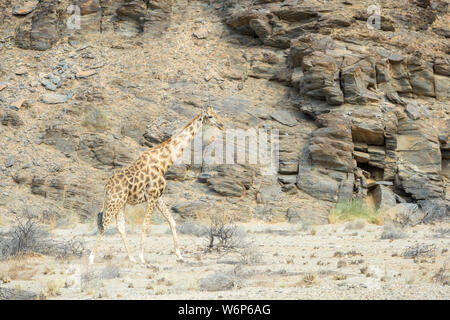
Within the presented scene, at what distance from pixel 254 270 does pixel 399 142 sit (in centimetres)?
1532

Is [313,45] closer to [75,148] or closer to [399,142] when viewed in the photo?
[399,142]

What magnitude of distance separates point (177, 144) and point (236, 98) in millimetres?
13125

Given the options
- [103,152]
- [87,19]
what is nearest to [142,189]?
[103,152]

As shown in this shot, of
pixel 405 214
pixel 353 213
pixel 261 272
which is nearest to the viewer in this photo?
pixel 261 272

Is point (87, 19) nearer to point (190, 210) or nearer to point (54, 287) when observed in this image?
point (190, 210)

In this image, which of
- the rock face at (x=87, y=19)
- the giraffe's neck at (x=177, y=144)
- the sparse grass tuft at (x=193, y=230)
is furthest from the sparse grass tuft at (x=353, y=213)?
A: the rock face at (x=87, y=19)

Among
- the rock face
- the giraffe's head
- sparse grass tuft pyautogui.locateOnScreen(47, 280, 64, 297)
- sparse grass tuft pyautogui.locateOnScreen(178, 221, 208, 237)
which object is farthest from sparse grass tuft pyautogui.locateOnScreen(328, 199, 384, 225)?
the rock face

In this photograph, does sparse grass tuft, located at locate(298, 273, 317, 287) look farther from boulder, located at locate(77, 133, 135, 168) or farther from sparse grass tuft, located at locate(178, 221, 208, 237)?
boulder, located at locate(77, 133, 135, 168)

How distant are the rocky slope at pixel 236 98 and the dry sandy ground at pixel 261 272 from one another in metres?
6.70

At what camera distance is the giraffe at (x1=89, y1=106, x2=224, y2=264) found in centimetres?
972

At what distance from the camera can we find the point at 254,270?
8523 mm

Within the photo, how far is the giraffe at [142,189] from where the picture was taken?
972cm

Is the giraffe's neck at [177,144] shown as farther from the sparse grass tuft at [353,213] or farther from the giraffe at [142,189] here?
the sparse grass tuft at [353,213]

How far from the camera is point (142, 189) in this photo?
10.2 m
